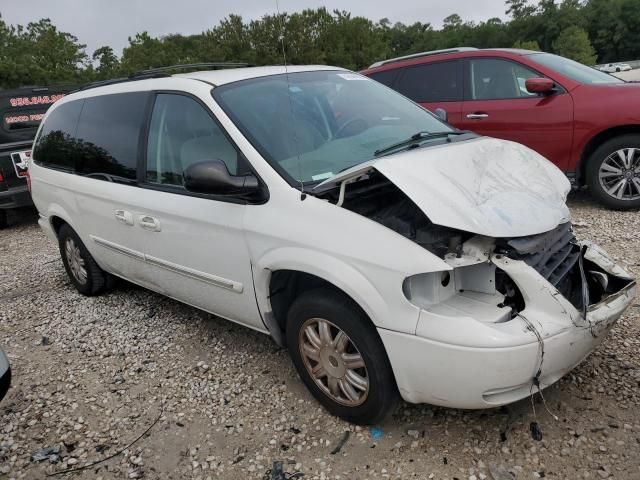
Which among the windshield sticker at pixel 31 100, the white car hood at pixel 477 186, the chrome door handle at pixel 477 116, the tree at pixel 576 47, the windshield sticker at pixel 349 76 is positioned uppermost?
the windshield sticker at pixel 349 76

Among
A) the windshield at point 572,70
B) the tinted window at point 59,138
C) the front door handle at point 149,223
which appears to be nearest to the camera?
the front door handle at point 149,223

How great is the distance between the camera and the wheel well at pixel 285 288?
275 centimetres

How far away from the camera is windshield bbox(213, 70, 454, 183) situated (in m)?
2.78

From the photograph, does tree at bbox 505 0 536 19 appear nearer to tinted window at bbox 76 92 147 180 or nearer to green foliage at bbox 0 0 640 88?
green foliage at bbox 0 0 640 88

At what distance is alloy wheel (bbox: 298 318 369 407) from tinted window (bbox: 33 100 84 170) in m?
2.74

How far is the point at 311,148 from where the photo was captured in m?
2.86

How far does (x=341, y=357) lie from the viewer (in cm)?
250

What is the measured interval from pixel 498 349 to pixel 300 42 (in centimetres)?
4331

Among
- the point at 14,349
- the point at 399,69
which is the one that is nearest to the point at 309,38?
the point at 399,69

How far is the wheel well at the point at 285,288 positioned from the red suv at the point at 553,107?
393 cm

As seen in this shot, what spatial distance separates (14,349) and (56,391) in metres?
0.91

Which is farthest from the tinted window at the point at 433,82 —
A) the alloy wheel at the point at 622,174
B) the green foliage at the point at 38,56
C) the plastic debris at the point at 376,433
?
the green foliage at the point at 38,56

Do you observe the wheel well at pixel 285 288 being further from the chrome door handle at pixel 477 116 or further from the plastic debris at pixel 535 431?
the chrome door handle at pixel 477 116

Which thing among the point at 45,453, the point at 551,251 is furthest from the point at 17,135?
the point at 551,251
